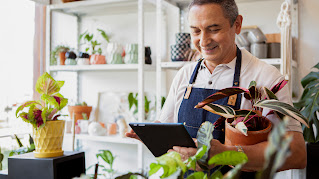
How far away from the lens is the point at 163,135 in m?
1.17

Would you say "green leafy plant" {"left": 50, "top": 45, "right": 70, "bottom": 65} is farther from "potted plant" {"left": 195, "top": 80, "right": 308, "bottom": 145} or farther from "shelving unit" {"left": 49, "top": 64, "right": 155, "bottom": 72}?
"potted plant" {"left": 195, "top": 80, "right": 308, "bottom": 145}

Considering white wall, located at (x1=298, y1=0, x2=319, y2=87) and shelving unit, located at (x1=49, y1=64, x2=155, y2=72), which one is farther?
shelving unit, located at (x1=49, y1=64, x2=155, y2=72)

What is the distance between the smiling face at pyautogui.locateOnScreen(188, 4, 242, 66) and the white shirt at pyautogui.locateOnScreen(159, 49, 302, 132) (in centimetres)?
11

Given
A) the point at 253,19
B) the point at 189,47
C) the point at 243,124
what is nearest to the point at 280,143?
the point at 243,124

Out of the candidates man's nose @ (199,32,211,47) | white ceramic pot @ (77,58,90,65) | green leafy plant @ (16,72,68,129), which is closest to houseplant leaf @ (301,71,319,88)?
man's nose @ (199,32,211,47)

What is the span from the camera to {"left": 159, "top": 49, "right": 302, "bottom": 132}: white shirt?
1411mm

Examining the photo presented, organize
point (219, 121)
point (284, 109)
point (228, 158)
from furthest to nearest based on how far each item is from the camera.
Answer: point (219, 121) → point (284, 109) → point (228, 158)

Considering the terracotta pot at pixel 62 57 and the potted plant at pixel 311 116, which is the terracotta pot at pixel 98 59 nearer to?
the terracotta pot at pixel 62 57

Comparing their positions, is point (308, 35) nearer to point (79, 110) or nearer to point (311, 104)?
point (311, 104)

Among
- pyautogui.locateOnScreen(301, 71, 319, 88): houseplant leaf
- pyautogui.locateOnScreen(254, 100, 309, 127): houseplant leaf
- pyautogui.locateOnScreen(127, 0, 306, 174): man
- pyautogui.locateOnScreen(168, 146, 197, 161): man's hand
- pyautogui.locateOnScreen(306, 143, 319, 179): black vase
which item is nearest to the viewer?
pyautogui.locateOnScreen(254, 100, 309, 127): houseplant leaf

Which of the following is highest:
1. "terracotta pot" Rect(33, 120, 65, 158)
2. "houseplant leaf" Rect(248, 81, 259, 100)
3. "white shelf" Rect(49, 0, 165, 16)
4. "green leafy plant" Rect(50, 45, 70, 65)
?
"white shelf" Rect(49, 0, 165, 16)

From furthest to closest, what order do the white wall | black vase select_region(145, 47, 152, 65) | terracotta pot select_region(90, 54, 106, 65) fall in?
terracotta pot select_region(90, 54, 106, 65) < black vase select_region(145, 47, 152, 65) < the white wall

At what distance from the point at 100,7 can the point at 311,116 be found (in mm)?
1916

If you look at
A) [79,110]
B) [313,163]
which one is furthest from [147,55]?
[313,163]
